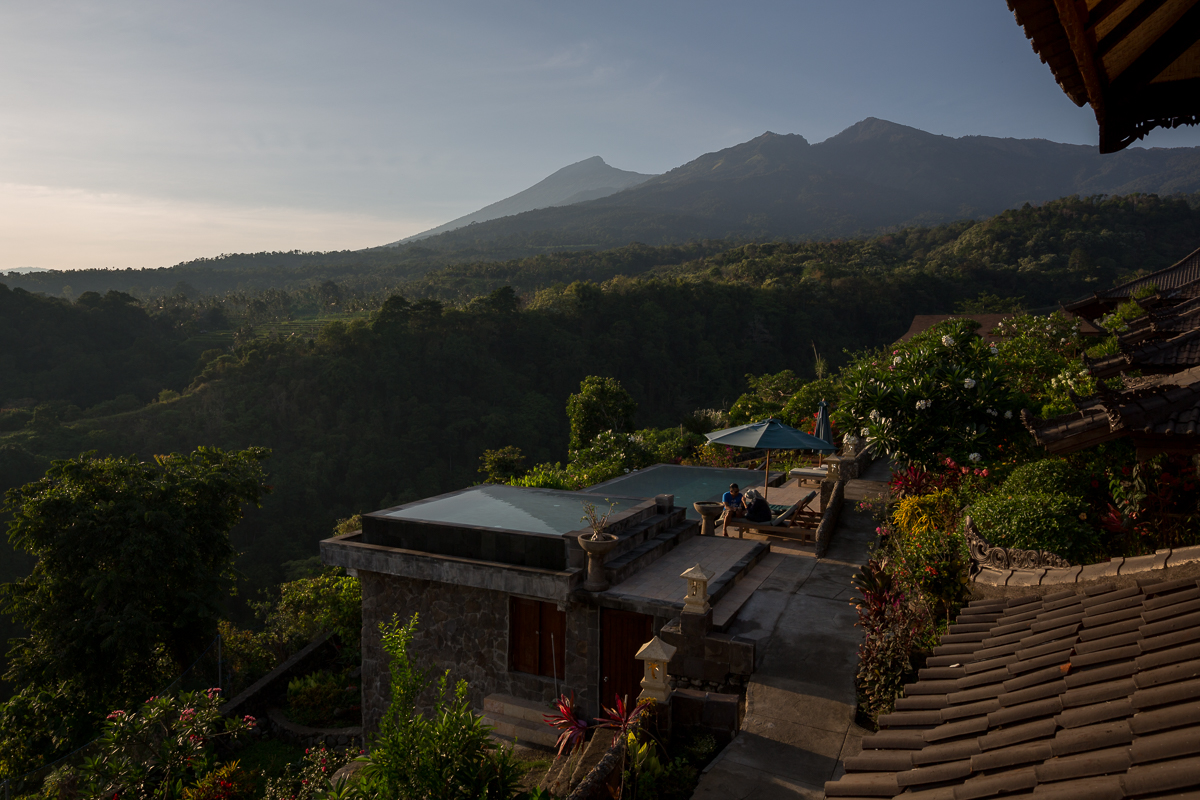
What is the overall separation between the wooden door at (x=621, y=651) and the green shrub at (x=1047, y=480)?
4780mm

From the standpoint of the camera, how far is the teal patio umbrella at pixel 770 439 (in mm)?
13180

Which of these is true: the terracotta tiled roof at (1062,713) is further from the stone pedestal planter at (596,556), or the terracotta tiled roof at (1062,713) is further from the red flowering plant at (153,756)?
the red flowering plant at (153,756)

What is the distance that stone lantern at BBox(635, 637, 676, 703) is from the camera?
683cm

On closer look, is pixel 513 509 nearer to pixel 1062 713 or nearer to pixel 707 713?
pixel 707 713

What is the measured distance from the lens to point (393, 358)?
173 ft

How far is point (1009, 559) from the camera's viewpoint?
6.20 meters

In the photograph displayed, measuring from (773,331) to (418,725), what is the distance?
6467 centimetres

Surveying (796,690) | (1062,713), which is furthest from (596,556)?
(1062,713)

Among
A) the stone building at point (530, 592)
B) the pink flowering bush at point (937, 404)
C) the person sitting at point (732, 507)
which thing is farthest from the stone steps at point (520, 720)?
the pink flowering bush at point (937, 404)

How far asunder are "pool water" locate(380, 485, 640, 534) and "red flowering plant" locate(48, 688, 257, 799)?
3498 millimetres

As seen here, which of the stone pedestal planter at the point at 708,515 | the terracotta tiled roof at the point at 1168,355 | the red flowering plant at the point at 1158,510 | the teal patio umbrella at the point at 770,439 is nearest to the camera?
the red flowering plant at the point at 1158,510

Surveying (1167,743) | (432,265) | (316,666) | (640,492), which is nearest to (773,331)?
(640,492)

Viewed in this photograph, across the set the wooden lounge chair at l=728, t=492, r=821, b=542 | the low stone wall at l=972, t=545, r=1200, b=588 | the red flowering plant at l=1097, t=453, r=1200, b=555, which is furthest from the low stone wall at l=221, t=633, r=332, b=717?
the red flowering plant at l=1097, t=453, r=1200, b=555

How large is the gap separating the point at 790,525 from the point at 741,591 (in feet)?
10.1
